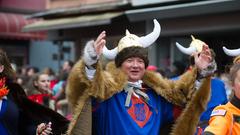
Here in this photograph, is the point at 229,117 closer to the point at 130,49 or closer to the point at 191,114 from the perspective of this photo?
the point at 191,114

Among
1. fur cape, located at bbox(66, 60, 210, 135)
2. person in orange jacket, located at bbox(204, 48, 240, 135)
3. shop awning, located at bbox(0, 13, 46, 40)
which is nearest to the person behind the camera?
person in orange jacket, located at bbox(204, 48, 240, 135)

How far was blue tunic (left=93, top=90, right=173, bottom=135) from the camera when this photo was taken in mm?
3975

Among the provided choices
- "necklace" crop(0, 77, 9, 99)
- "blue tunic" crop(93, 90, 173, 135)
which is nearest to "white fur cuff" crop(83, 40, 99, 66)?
"blue tunic" crop(93, 90, 173, 135)

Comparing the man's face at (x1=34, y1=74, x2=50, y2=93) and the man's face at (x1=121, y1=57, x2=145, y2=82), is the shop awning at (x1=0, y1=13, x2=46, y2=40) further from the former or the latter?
the man's face at (x1=121, y1=57, x2=145, y2=82)

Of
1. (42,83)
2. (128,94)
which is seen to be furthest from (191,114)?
(42,83)

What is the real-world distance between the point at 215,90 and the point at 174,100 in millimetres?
1151

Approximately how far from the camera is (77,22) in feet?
42.4

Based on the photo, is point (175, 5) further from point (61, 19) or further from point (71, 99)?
point (71, 99)

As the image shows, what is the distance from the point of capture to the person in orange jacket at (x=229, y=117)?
122 inches

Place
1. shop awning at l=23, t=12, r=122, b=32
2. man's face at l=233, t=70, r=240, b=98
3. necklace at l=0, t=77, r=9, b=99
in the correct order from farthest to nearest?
shop awning at l=23, t=12, r=122, b=32, necklace at l=0, t=77, r=9, b=99, man's face at l=233, t=70, r=240, b=98

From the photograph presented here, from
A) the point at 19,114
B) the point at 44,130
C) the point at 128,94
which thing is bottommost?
the point at 44,130

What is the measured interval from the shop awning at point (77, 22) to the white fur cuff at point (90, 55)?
27.3 feet

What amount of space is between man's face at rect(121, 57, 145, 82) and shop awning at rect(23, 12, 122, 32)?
7.84m

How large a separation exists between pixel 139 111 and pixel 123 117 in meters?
0.17
